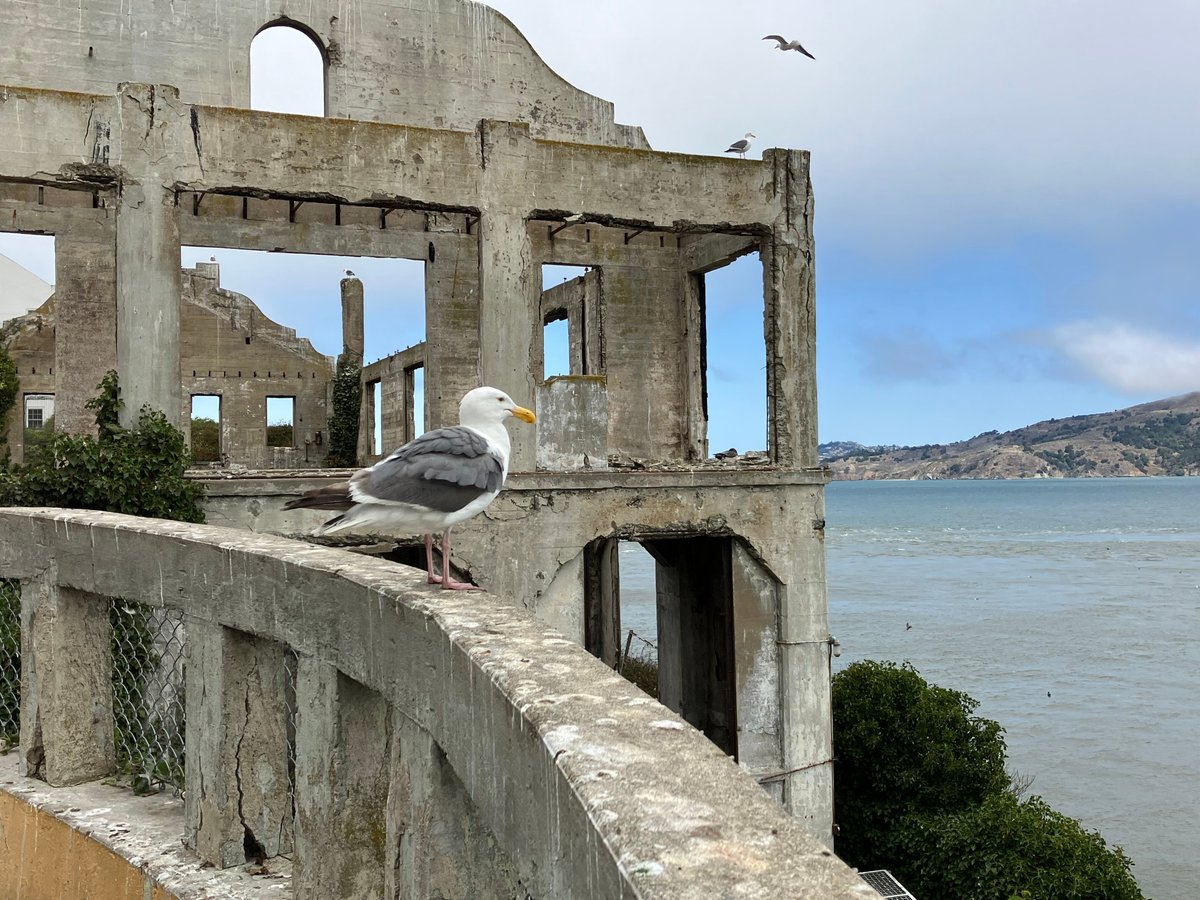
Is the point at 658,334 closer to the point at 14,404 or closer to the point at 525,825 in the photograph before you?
the point at 14,404

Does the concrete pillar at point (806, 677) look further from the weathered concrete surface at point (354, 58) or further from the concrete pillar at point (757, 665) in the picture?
the weathered concrete surface at point (354, 58)

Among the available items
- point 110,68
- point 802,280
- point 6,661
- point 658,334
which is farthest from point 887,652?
point 6,661

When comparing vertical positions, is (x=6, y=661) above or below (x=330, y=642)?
below

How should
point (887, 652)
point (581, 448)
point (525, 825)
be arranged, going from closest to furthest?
point (525, 825) < point (581, 448) < point (887, 652)

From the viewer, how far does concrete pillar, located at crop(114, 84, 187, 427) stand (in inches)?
522

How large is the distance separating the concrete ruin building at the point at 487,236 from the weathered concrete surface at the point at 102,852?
907 cm

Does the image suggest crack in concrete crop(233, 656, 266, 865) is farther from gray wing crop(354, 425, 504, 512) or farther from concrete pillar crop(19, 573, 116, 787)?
concrete pillar crop(19, 573, 116, 787)

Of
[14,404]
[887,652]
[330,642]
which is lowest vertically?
[887,652]

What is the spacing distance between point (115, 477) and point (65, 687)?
8.85m

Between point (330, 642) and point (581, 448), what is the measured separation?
11463 millimetres

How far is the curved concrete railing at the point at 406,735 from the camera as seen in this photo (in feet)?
6.09

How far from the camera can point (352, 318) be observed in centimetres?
3378

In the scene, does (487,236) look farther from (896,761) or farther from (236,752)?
(236,752)

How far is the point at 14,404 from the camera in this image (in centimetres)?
2775
